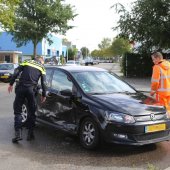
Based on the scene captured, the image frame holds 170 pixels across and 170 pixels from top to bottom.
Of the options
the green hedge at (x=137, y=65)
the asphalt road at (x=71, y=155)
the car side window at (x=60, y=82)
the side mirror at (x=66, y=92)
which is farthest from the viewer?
the green hedge at (x=137, y=65)

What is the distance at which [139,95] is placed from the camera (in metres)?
8.62

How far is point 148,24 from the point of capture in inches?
1273

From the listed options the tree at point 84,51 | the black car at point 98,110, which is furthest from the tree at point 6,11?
the tree at point 84,51

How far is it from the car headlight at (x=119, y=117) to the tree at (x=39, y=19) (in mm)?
39787

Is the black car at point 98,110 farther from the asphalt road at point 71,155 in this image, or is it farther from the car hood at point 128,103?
the asphalt road at point 71,155

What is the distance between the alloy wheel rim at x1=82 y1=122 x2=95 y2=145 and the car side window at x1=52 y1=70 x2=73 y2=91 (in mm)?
1054

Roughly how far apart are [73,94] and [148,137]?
1770 mm

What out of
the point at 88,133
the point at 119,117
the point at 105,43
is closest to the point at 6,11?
the point at 88,133

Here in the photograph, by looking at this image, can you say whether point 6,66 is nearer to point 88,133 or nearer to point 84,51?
point 88,133

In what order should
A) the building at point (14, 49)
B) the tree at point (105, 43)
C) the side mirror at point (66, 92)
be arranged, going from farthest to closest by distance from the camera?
the tree at point (105, 43) → the building at point (14, 49) → the side mirror at point (66, 92)

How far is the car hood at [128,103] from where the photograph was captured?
744 cm

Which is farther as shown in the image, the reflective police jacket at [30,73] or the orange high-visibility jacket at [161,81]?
the orange high-visibility jacket at [161,81]

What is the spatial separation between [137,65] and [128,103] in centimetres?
2801

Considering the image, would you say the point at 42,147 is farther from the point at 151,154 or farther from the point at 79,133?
the point at 151,154
